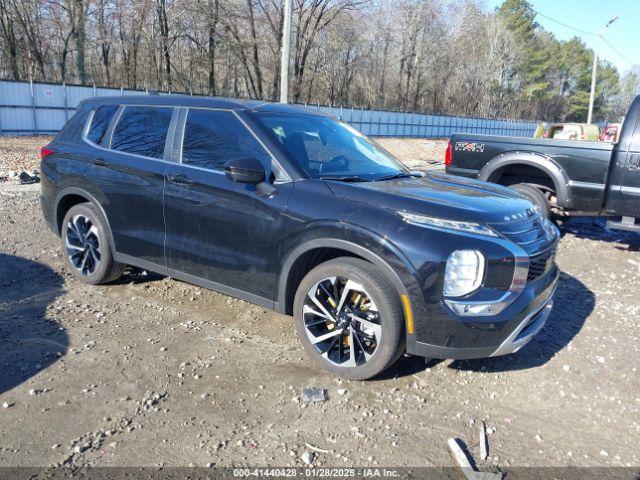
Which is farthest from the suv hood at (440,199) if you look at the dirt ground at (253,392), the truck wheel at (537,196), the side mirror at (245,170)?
the truck wheel at (537,196)

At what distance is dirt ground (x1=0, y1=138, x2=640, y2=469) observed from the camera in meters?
2.88

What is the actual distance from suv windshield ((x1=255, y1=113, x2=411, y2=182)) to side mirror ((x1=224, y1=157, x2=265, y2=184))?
0.99 ft

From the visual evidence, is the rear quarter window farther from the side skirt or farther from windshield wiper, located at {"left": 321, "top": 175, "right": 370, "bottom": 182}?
windshield wiper, located at {"left": 321, "top": 175, "right": 370, "bottom": 182}

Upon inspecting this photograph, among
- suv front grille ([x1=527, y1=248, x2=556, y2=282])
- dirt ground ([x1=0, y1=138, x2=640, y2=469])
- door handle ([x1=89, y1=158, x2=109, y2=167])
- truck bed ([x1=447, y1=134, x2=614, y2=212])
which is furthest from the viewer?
truck bed ([x1=447, y1=134, x2=614, y2=212])

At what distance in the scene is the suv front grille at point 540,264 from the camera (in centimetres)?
344

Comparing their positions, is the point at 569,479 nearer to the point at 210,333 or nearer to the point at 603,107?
the point at 210,333

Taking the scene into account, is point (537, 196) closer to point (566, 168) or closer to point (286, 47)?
point (566, 168)

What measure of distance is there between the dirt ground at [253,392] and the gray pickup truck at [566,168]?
2266 mm

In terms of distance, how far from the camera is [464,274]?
3180mm

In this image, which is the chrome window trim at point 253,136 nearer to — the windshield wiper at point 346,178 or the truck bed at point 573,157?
the windshield wiper at point 346,178

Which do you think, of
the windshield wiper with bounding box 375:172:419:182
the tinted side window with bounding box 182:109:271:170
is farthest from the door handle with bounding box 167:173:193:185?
the windshield wiper with bounding box 375:172:419:182

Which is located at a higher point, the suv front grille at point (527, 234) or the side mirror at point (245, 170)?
the side mirror at point (245, 170)

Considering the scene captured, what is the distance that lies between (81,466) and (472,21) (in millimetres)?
59670

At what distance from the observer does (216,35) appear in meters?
35.6
